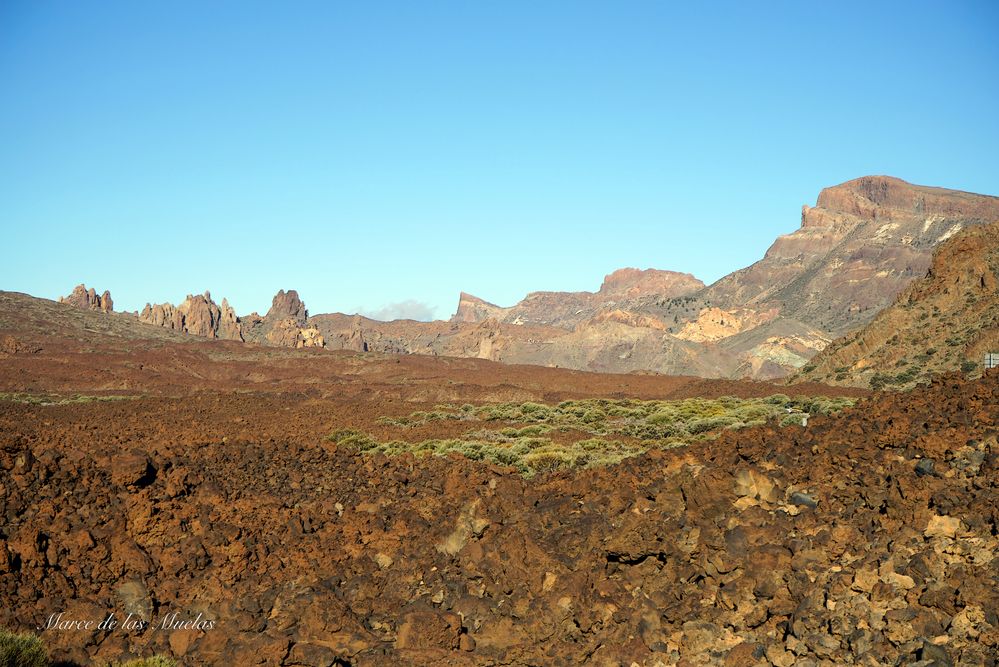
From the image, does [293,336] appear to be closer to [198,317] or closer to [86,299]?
[198,317]

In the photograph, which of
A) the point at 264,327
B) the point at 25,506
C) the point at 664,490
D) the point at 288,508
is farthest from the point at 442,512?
the point at 264,327

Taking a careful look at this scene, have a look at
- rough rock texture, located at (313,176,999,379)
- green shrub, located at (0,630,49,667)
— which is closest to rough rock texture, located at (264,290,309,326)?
rough rock texture, located at (313,176,999,379)

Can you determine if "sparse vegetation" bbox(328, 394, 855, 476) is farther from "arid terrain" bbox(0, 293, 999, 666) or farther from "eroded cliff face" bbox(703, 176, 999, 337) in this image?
"eroded cliff face" bbox(703, 176, 999, 337)

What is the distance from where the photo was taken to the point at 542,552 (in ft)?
44.8

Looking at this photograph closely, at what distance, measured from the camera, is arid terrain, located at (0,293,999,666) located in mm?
10219

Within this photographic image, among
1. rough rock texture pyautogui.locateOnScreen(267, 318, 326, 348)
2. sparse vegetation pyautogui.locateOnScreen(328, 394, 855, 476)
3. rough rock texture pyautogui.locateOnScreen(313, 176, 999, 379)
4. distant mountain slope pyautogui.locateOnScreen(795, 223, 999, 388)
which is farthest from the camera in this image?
rough rock texture pyautogui.locateOnScreen(267, 318, 326, 348)

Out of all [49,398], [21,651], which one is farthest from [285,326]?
[21,651]

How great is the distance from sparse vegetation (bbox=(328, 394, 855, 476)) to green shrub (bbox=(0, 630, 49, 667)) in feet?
42.5

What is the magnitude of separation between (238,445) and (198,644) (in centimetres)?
1093

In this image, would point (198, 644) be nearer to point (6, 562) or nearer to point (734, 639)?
point (6, 562)

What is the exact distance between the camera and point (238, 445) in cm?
2222

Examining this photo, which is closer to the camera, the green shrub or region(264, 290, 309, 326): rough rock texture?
the green shrub

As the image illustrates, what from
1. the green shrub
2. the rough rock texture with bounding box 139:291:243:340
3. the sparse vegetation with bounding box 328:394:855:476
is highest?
the rough rock texture with bounding box 139:291:243:340

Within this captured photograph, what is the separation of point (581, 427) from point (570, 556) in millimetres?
18633
